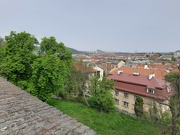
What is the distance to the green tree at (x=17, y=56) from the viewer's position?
15086 mm

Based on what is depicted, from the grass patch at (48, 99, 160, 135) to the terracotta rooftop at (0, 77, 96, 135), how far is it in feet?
40.6

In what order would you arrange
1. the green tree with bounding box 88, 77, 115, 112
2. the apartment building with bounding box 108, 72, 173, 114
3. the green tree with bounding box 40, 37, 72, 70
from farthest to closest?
the apartment building with bounding box 108, 72, 173, 114
the green tree with bounding box 88, 77, 115, 112
the green tree with bounding box 40, 37, 72, 70

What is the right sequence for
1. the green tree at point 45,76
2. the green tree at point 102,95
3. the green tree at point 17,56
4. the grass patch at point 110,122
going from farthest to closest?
the green tree at point 102,95 < the grass patch at point 110,122 < the green tree at point 45,76 < the green tree at point 17,56

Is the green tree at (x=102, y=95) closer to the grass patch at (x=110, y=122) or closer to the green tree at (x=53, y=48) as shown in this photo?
the grass patch at (x=110, y=122)

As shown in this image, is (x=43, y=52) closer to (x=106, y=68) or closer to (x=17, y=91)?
(x=17, y=91)

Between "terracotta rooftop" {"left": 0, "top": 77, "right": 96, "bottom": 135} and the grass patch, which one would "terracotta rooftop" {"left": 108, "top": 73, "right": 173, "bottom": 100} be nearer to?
the grass patch

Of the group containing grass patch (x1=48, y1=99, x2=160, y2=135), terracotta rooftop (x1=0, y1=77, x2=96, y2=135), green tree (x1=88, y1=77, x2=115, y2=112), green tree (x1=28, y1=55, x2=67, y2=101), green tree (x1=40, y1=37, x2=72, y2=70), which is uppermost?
green tree (x1=40, y1=37, x2=72, y2=70)

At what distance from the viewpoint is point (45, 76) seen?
15633 mm

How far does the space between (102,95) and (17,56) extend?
1093 cm

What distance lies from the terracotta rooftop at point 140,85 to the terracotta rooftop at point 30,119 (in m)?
19.7

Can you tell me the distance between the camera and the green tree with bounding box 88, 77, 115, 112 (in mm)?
19797

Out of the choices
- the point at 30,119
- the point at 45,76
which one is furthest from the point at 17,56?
the point at 30,119

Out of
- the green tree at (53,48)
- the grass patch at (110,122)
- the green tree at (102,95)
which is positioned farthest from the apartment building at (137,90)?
the green tree at (53,48)

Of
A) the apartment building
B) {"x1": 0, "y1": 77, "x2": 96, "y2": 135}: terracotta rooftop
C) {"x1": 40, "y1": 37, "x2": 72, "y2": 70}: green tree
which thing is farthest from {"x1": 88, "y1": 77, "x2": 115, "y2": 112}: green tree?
{"x1": 0, "y1": 77, "x2": 96, "y2": 135}: terracotta rooftop
